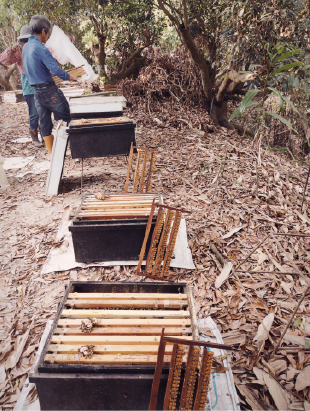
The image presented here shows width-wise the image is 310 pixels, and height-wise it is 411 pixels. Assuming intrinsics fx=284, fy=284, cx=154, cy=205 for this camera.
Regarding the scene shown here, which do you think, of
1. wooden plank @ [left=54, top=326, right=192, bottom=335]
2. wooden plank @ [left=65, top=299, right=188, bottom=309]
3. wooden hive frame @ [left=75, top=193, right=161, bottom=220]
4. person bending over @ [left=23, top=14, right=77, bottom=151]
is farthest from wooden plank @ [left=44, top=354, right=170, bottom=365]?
person bending over @ [left=23, top=14, right=77, bottom=151]

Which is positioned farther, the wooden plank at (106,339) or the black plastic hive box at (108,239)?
the black plastic hive box at (108,239)

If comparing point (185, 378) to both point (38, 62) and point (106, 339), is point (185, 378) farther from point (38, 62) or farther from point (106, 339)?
point (38, 62)

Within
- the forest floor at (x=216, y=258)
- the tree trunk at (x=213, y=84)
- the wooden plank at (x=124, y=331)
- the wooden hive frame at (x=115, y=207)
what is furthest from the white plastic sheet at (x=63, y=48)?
the wooden plank at (x=124, y=331)

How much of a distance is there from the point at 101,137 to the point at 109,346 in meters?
3.48

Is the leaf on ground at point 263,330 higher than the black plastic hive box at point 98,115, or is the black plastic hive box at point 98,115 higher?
the black plastic hive box at point 98,115

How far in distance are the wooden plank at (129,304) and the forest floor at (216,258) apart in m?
0.72

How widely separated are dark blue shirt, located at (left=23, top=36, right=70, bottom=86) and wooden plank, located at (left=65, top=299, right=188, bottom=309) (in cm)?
439

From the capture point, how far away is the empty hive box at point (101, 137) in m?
4.48

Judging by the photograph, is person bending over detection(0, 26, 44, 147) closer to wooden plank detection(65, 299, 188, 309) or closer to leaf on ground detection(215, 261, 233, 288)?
leaf on ground detection(215, 261, 233, 288)

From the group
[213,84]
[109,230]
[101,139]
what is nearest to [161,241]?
[109,230]

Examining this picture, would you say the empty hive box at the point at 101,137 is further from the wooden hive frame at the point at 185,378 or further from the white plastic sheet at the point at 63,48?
the wooden hive frame at the point at 185,378

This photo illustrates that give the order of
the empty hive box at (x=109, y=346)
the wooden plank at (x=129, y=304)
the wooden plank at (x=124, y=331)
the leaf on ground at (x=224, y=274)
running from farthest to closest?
the leaf on ground at (x=224, y=274), the wooden plank at (x=129, y=304), the wooden plank at (x=124, y=331), the empty hive box at (x=109, y=346)

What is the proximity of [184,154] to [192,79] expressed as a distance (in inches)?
126

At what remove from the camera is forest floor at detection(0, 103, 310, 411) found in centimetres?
224
